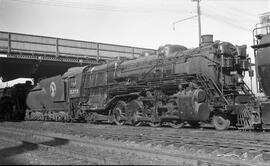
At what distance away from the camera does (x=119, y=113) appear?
1870 centimetres

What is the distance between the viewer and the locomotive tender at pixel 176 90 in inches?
567

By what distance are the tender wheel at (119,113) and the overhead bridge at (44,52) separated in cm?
842

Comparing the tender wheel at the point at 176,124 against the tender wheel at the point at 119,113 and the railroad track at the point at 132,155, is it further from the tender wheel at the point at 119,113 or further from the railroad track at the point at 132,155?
the railroad track at the point at 132,155

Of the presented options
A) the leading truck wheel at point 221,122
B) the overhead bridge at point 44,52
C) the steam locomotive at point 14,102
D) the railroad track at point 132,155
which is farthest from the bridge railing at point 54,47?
the railroad track at point 132,155

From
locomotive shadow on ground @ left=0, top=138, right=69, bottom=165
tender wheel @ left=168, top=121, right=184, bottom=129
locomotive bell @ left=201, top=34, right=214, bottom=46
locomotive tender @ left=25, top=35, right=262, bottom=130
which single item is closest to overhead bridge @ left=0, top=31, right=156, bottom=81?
locomotive tender @ left=25, top=35, right=262, bottom=130

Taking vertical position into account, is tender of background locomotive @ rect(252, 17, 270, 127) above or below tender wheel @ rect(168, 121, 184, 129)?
above

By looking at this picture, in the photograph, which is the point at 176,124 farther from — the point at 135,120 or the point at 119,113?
the point at 119,113

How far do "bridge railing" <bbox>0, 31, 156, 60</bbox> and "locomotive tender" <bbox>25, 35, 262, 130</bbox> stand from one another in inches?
310

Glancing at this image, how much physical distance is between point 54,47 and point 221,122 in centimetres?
2016

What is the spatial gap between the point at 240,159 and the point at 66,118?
53.7 ft

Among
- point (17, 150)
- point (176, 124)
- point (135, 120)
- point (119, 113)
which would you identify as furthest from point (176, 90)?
point (17, 150)

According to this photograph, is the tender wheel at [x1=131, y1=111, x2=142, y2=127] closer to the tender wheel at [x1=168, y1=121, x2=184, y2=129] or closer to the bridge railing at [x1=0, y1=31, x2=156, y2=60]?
the tender wheel at [x1=168, y1=121, x2=184, y2=129]

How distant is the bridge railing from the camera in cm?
2830

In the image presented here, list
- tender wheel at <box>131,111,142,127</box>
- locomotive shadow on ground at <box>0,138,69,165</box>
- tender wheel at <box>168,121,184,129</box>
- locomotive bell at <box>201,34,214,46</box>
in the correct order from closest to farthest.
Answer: locomotive shadow on ground at <box>0,138,69,165</box> → locomotive bell at <box>201,34,214,46</box> → tender wheel at <box>168,121,184,129</box> → tender wheel at <box>131,111,142,127</box>
